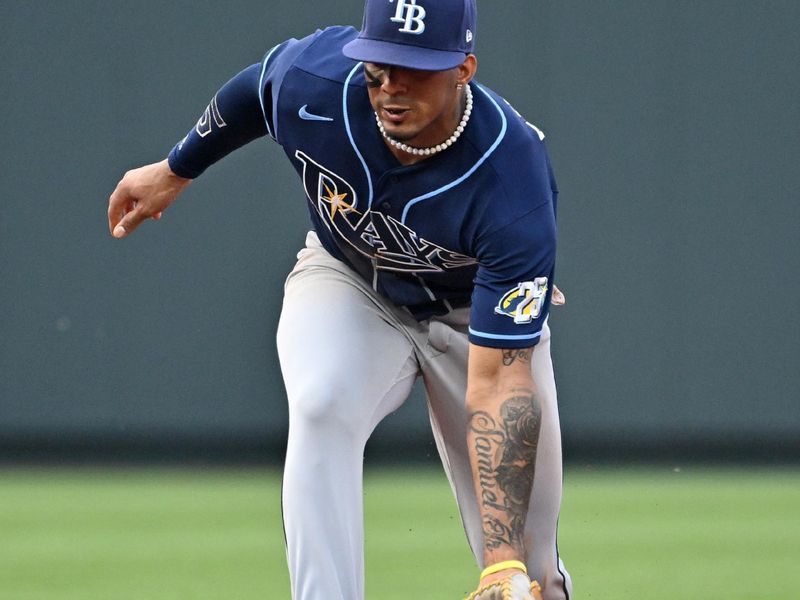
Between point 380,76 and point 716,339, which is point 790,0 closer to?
point 716,339

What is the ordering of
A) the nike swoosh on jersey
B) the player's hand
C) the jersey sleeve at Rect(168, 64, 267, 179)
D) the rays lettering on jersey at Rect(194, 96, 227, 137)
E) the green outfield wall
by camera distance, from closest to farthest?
1. the nike swoosh on jersey
2. the jersey sleeve at Rect(168, 64, 267, 179)
3. the rays lettering on jersey at Rect(194, 96, 227, 137)
4. the player's hand
5. the green outfield wall

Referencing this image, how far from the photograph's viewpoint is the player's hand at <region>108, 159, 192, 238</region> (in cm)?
448

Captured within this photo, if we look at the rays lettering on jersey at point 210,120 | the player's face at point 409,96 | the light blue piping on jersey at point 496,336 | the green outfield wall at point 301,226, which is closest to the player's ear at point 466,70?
the player's face at point 409,96

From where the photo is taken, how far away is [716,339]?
852 centimetres

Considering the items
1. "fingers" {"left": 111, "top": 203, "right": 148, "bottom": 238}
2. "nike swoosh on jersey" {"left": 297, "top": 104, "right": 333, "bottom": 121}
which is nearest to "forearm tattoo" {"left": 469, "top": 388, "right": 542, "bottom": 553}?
"nike swoosh on jersey" {"left": 297, "top": 104, "right": 333, "bottom": 121}

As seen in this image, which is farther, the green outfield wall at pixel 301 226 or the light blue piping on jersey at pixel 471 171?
the green outfield wall at pixel 301 226

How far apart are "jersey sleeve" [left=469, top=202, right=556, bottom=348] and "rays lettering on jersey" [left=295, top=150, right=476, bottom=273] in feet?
0.64

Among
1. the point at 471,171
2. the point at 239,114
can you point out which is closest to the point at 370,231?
the point at 471,171

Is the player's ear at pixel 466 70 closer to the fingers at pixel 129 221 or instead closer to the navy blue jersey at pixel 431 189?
the navy blue jersey at pixel 431 189

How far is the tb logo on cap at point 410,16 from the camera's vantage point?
356cm

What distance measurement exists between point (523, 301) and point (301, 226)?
458 cm

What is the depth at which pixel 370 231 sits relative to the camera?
4.01 meters

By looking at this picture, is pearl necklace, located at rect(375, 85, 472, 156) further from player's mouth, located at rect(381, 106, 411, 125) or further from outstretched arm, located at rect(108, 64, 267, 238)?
outstretched arm, located at rect(108, 64, 267, 238)

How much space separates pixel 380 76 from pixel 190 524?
3757 millimetres
